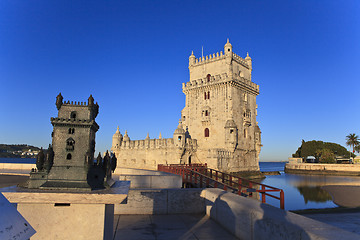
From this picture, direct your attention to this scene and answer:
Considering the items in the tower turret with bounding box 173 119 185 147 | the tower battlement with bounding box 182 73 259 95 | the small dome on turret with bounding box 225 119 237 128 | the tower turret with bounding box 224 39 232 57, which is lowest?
the tower turret with bounding box 173 119 185 147

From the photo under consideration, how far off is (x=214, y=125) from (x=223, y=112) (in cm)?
233

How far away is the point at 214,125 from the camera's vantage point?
1393 inches

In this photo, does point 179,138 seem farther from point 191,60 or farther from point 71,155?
point 71,155

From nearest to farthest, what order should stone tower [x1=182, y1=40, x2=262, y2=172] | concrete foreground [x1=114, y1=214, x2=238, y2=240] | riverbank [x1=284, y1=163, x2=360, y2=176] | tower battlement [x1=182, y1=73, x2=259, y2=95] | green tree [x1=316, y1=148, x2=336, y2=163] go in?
concrete foreground [x1=114, y1=214, x2=238, y2=240] < stone tower [x1=182, y1=40, x2=262, y2=172] < tower battlement [x1=182, y1=73, x2=259, y2=95] < riverbank [x1=284, y1=163, x2=360, y2=176] < green tree [x1=316, y1=148, x2=336, y2=163]

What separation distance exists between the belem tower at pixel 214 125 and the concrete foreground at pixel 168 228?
2450 cm

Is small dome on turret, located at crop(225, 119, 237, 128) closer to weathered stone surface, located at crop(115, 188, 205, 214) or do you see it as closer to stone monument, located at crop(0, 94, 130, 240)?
weathered stone surface, located at crop(115, 188, 205, 214)

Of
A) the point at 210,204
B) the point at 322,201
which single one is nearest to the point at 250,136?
the point at 322,201

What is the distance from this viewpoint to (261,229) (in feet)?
15.8

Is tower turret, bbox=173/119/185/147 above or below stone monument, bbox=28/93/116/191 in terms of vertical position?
above

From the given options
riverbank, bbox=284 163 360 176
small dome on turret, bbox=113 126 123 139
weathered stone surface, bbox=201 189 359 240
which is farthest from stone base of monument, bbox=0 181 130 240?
riverbank, bbox=284 163 360 176

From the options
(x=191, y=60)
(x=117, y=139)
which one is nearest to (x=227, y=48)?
(x=191, y=60)

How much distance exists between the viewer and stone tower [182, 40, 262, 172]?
33625mm

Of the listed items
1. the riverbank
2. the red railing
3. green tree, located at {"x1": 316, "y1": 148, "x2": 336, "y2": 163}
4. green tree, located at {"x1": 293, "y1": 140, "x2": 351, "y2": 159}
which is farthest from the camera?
green tree, located at {"x1": 293, "y1": 140, "x2": 351, "y2": 159}

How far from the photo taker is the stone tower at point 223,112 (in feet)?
110
